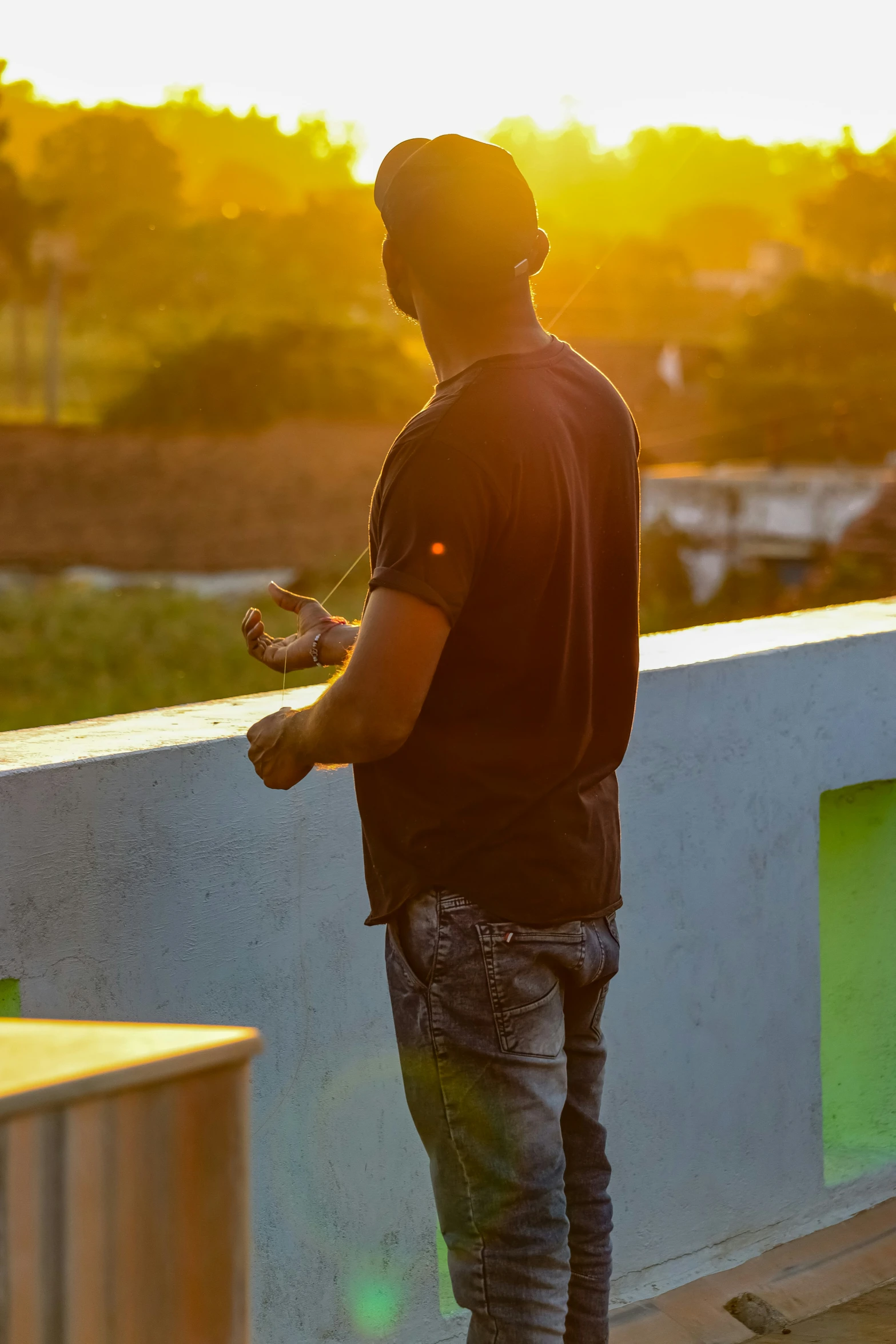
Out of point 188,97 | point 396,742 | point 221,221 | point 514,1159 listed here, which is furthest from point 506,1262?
point 188,97

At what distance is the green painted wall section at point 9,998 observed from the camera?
81.9 inches

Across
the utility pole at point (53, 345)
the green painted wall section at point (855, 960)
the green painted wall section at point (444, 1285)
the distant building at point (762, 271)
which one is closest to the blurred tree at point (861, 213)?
the distant building at point (762, 271)

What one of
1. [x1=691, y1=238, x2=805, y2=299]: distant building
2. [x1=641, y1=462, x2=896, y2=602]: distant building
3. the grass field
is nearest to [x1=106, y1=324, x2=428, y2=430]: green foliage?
the grass field

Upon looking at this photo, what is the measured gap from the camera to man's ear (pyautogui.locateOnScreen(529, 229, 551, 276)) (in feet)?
6.07

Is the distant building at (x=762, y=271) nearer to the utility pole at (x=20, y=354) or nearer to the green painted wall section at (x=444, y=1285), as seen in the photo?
the utility pole at (x=20, y=354)

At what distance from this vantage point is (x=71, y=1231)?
1052 mm

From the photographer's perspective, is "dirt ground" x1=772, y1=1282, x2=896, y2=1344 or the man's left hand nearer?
the man's left hand

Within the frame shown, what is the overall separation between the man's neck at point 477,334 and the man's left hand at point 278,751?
1.36ft

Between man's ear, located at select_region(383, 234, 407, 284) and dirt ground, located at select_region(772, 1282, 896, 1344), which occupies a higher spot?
man's ear, located at select_region(383, 234, 407, 284)

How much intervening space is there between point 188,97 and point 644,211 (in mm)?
26111

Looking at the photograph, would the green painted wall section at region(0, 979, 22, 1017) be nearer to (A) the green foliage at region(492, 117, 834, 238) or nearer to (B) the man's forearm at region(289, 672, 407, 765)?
(B) the man's forearm at region(289, 672, 407, 765)

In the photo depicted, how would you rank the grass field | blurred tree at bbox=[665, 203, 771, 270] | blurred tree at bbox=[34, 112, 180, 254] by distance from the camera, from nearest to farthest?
the grass field
blurred tree at bbox=[34, 112, 180, 254]
blurred tree at bbox=[665, 203, 771, 270]

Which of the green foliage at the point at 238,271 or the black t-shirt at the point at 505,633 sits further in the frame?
the green foliage at the point at 238,271

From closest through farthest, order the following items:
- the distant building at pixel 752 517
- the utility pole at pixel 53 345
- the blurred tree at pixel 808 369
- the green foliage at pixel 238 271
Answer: the distant building at pixel 752 517, the blurred tree at pixel 808 369, the utility pole at pixel 53 345, the green foliage at pixel 238 271
